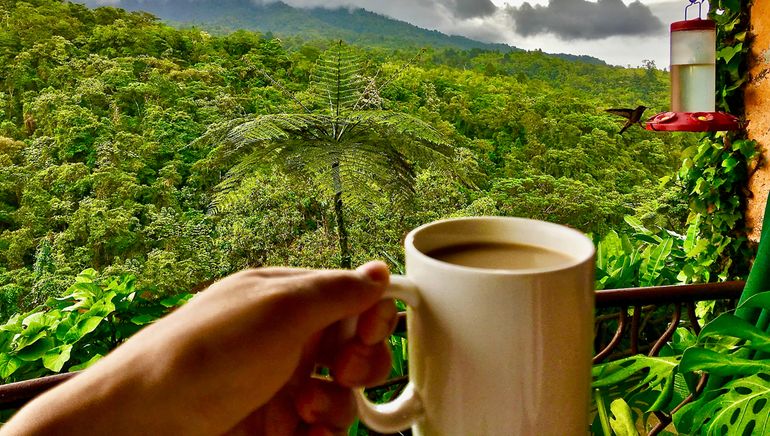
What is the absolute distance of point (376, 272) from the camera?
0.82 feet

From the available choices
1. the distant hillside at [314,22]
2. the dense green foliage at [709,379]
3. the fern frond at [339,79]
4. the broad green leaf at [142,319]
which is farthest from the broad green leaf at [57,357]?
the distant hillside at [314,22]

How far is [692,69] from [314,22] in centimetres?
625

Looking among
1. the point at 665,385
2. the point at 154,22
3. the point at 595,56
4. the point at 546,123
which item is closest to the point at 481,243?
the point at 665,385

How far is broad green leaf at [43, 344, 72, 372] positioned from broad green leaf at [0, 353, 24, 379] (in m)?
0.05

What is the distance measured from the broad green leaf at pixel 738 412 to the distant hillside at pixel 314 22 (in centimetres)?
602

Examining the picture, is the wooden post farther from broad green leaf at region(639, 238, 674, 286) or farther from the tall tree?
the tall tree

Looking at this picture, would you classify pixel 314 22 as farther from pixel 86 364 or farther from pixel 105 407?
pixel 105 407

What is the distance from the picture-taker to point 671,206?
12.7 feet

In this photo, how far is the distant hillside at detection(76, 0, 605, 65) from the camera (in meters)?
6.39

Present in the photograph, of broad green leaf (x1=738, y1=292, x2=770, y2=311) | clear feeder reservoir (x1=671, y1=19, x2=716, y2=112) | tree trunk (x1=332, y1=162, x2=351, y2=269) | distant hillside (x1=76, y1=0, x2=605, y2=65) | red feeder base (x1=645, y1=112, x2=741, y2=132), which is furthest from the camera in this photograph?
distant hillside (x1=76, y1=0, x2=605, y2=65)

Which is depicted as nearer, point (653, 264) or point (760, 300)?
point (760, 300)

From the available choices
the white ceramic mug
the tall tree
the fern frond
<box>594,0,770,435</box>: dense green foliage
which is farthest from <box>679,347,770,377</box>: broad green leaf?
the fern frond

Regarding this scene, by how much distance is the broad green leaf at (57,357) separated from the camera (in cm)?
125

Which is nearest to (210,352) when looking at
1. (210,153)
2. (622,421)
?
(622,421)
